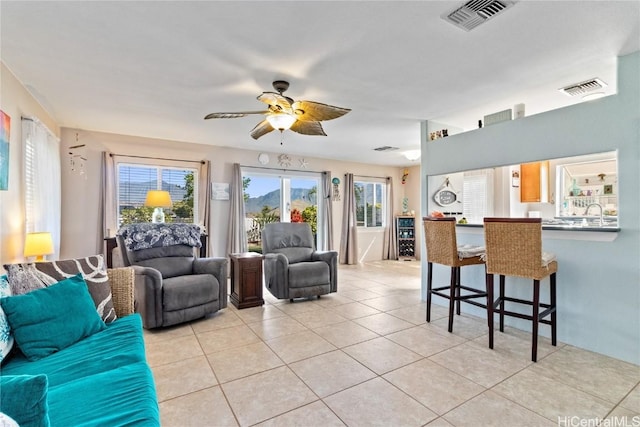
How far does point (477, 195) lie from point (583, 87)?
2.03 metres

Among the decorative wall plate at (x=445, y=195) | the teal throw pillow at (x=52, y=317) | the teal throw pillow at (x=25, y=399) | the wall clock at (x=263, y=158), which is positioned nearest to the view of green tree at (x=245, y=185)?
the wall clock at (x=263, y=158)

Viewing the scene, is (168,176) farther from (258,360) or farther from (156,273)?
(258,360)

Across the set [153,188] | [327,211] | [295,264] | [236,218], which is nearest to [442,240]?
[295,264]

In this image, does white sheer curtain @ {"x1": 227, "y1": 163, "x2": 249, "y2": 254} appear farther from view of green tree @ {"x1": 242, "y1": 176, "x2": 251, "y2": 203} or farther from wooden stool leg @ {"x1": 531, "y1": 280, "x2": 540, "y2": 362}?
wooden stool leg @ {"x1": 531, "y1": 280, "x2": 540, "y2": 362}

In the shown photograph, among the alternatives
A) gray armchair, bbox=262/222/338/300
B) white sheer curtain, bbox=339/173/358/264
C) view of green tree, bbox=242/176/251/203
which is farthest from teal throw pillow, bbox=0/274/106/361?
white sheer curtain, bbox=339/173/358/264

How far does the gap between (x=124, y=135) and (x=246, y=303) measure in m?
3.32

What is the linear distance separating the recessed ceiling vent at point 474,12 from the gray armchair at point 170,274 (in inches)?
126

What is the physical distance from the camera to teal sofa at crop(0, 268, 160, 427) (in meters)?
1.09

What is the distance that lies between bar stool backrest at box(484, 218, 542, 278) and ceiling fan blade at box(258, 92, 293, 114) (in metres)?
1.99

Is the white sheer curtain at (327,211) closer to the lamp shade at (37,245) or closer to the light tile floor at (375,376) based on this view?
the light tile floor at (375,376)

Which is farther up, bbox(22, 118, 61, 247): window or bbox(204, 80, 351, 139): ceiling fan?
bbox(204, 80, 351, 139): ceiling fan

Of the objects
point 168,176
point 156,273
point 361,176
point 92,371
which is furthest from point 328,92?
point 361,176

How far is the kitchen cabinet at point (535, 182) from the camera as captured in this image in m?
4.16

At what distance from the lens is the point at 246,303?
378cm
